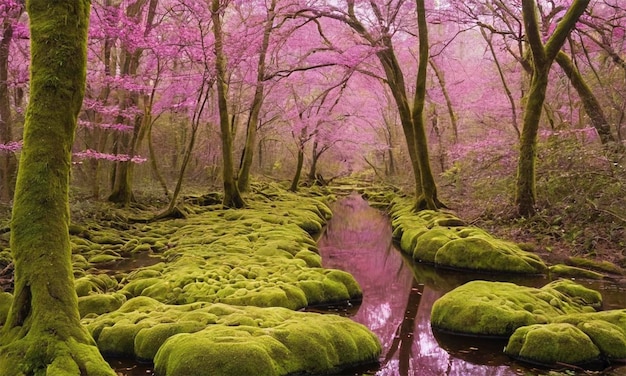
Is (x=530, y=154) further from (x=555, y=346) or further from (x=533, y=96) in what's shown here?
(x=555, y=346)

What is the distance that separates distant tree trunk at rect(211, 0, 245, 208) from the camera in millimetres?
14430

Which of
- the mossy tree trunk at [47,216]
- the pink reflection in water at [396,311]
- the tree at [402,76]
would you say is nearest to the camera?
the mossy tree trunk at [47,216]

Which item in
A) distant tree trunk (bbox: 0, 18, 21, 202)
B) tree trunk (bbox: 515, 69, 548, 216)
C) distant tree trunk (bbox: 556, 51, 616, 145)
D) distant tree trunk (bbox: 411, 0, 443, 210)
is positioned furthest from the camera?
distant tree trunk (bbox: 411, 0, 443, 210)

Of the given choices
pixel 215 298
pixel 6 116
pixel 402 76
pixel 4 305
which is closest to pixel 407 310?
pixel 215 298

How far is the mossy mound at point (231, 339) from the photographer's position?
4918 mm

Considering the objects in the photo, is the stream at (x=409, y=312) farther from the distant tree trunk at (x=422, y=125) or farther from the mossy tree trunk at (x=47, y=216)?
the distant tree trunk at (x=422, y=125)

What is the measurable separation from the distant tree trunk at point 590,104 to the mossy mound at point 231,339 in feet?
32.0

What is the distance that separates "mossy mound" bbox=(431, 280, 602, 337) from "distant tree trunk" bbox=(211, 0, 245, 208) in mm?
9431

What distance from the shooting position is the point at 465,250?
1029 cm

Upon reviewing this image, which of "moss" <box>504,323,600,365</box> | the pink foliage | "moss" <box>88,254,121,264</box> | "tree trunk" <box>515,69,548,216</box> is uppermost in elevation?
"tree trunk" <box>515,69,548,216</box>

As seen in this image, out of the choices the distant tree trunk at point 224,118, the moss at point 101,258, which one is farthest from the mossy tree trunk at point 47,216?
the distant tree trunk at point 224,118

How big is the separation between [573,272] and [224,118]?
1073 centimetres

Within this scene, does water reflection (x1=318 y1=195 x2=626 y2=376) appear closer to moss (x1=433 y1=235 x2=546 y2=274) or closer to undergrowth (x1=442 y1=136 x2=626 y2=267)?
moss (x1=433 y1=235 x2=546 y2=274)

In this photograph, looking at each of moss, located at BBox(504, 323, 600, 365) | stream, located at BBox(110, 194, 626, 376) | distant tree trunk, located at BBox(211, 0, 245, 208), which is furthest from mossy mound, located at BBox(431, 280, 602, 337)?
distant tree trunk, located at BBox(211, 0, 245, 208)
